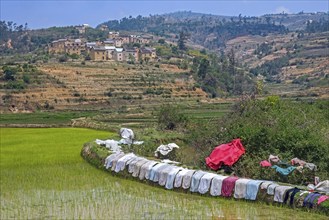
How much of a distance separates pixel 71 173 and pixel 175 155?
3.94m

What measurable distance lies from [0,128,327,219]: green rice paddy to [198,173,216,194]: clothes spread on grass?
7.5 inches

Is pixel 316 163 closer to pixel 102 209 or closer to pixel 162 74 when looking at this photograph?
pixel 102 209

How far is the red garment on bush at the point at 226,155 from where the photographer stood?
49.1 ft

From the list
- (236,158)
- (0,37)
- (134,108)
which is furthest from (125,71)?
(0,37)

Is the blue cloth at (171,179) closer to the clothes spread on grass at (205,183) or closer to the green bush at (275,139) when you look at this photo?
the clothes spread on grass at (205,183)

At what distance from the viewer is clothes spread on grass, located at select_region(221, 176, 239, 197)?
40.9ft

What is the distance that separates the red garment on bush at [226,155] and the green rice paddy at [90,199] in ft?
6.59

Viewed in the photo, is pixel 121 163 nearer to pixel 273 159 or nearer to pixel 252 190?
pixel 273 159

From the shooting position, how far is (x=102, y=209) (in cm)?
1119

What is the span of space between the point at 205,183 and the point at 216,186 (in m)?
0.36

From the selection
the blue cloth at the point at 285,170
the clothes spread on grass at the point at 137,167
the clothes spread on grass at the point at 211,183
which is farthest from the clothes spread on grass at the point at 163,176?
the blue cloth at the point at 285,170

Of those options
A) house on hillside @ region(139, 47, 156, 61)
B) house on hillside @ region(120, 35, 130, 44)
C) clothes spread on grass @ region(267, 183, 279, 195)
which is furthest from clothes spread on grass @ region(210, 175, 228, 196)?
house on hillside @ region(120, 35, 130, 44)

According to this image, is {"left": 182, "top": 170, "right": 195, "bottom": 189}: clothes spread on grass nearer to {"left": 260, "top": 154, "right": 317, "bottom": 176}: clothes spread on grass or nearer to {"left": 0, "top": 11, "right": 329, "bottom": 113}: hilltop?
{"left": 260, "top": 154, "right": 317, "bottom": 176}: clothes spread on grass

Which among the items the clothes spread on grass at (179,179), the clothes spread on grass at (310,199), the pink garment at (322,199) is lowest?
the clothes spread on grass at (179,179)
